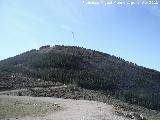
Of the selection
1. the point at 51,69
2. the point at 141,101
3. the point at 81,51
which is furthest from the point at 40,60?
the point at 141,101

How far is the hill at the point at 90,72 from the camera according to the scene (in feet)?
330

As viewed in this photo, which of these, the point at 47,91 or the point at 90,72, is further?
the point at 90,72

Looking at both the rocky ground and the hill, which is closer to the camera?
the rocky ground

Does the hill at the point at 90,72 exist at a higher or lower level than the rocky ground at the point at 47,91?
higher

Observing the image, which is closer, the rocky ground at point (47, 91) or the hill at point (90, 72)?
the rocky ground at point (47, 91)

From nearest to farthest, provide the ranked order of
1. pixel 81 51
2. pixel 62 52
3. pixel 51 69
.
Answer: pixel 51 69
pixel 62 52
pixel 81 51

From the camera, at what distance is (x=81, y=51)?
144625 mm

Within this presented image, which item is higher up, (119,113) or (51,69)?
(51,69)

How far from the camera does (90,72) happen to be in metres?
115

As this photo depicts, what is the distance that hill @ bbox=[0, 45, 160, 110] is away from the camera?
10054 cm

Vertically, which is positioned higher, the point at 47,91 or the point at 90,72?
the point at 90,72

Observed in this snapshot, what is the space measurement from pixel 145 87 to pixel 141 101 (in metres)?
21.0

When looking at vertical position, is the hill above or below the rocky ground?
above

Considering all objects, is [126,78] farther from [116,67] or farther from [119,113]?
[119,113]
